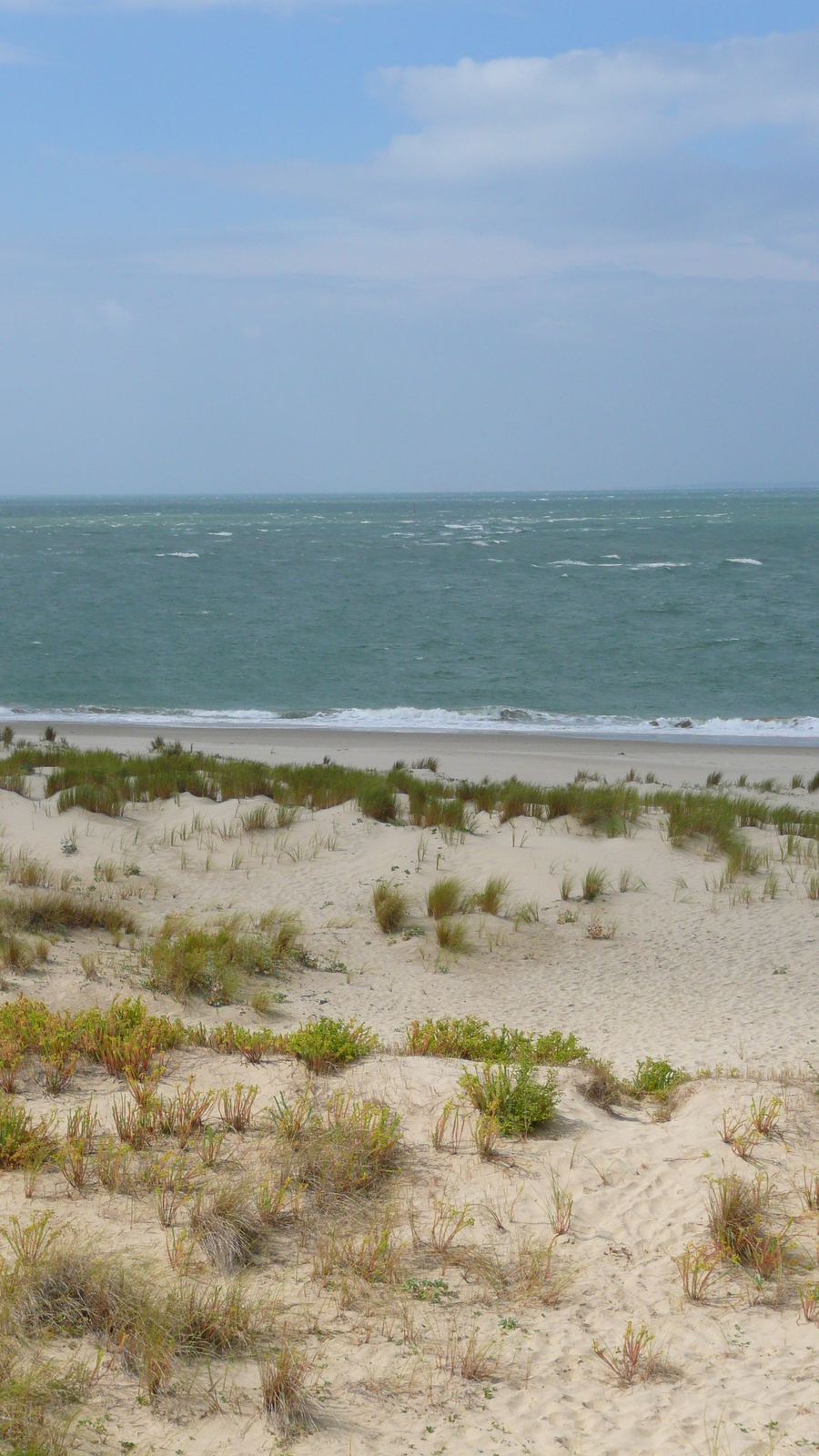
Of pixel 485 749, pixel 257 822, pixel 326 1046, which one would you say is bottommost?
pixel 485 749

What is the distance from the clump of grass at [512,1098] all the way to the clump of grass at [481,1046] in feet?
2.19

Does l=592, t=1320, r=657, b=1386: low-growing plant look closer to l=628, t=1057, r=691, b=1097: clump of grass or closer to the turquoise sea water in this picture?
l=628, t=1057, r=691, b=1097: clump of grass

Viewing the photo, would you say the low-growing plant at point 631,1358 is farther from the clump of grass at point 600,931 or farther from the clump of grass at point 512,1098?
the clump of grass at point 600,931

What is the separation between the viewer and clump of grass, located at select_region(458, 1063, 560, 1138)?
5.05 metres

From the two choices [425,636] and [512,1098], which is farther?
[425,636]

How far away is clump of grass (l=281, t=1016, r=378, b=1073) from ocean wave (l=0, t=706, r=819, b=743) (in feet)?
59.7

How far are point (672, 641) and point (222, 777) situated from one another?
2524 cm

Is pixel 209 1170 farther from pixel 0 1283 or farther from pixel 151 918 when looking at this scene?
pixel 151 918

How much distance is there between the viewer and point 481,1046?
20.7ft

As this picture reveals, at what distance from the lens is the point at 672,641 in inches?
1428

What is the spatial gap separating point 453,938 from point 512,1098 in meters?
4.07

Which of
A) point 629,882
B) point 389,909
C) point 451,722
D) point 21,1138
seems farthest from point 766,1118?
point 451,722

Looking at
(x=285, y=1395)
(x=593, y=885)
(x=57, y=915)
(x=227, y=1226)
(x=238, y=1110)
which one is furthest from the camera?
(x=593, y=885)

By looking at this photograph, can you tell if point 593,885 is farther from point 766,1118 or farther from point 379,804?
point 766,1118
